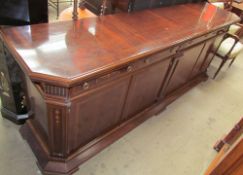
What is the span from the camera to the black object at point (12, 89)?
137 cm

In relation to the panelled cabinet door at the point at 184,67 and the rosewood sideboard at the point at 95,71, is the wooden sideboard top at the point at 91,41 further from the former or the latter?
the panelled cabinet door at the point at 184,67

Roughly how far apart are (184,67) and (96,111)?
1.13 m

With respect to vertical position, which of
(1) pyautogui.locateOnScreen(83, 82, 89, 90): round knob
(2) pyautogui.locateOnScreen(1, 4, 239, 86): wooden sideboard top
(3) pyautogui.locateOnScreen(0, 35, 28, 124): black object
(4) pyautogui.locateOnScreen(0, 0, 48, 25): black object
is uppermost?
(4) pyautogui.locateOnScreen(0, 0, 48, 25): black object

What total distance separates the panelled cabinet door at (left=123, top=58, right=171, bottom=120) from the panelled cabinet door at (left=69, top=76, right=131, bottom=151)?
3.6 inches

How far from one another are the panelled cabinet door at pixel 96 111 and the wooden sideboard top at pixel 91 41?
18 centimetres

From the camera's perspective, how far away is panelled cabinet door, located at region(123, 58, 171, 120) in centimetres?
148

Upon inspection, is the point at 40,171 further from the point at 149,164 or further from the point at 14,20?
the point at 14,20

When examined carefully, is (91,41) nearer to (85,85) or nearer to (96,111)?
(85,85)

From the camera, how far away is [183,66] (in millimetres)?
1983

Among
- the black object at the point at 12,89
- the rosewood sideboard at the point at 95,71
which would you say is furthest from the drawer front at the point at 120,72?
the black object at the point at 12,89

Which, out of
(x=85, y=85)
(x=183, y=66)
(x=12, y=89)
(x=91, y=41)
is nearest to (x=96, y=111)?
(x=85, y=85)

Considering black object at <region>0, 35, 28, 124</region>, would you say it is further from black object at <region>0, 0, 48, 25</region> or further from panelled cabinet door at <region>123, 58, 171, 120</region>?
panelled cabinet door at <region>123, 58, 171, 120</region>

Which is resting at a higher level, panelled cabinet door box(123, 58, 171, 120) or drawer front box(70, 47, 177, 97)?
drawer front box(70, 47, 177, 97)

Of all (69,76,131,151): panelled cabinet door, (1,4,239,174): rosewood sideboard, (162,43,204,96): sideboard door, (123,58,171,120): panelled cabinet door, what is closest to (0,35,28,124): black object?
(1,4,239,174): rosewood sideboard
